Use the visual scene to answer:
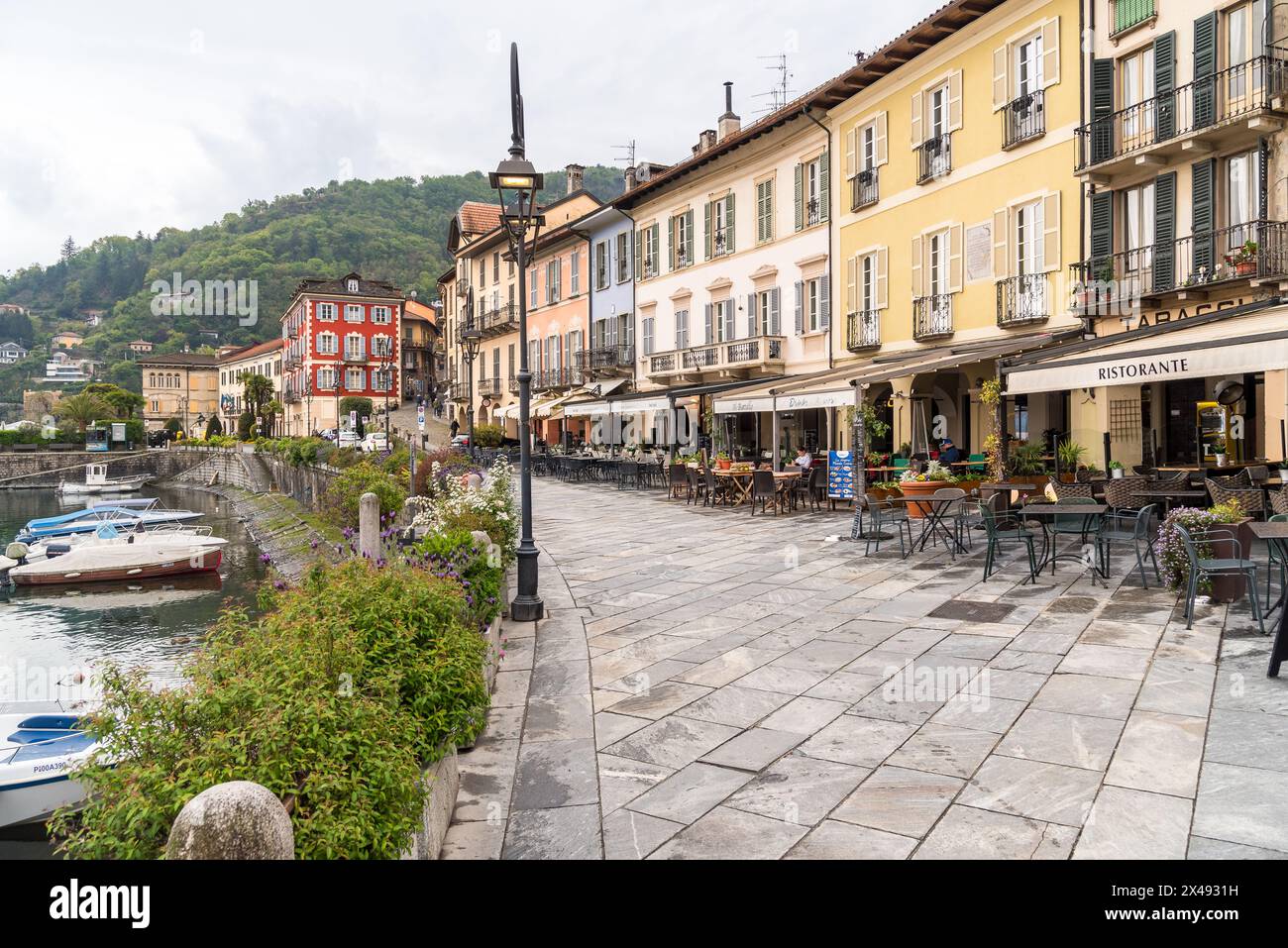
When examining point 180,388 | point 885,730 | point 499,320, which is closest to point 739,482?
point 885,730

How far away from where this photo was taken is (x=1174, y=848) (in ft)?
10.7

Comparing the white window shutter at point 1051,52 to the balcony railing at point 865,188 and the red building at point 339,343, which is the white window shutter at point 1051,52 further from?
the red building at point 339,343

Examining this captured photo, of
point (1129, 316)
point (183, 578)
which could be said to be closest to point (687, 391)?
point (1129, 316)

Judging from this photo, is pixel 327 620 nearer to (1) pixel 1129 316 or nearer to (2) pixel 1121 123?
(1) pixel 1129 316

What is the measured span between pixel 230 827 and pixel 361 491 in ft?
53.2

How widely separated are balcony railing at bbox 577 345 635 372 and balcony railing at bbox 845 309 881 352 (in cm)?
1134

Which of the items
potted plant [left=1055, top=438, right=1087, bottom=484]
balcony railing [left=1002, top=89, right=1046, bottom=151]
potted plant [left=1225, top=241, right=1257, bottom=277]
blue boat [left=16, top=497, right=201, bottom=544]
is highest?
balcony railing [left=1002, top=89, right=1046, bottom=151]

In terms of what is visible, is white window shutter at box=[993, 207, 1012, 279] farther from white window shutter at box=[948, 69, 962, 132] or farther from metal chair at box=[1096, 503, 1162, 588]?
metal chair at box=[1096, 503, 1162, 588]

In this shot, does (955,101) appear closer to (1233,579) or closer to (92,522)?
(1233,579)

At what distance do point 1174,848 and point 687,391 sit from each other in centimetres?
1868

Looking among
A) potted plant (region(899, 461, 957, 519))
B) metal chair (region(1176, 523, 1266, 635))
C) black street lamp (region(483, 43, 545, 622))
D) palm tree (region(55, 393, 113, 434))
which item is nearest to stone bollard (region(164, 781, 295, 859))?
black street lamp (region(483, 43, 545, 622))

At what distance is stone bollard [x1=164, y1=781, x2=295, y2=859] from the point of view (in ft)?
6.72

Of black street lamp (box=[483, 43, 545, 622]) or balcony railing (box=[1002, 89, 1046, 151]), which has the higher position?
balcony railing (box=[1002, 89, 1046, 151])

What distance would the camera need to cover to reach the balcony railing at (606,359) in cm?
3080
